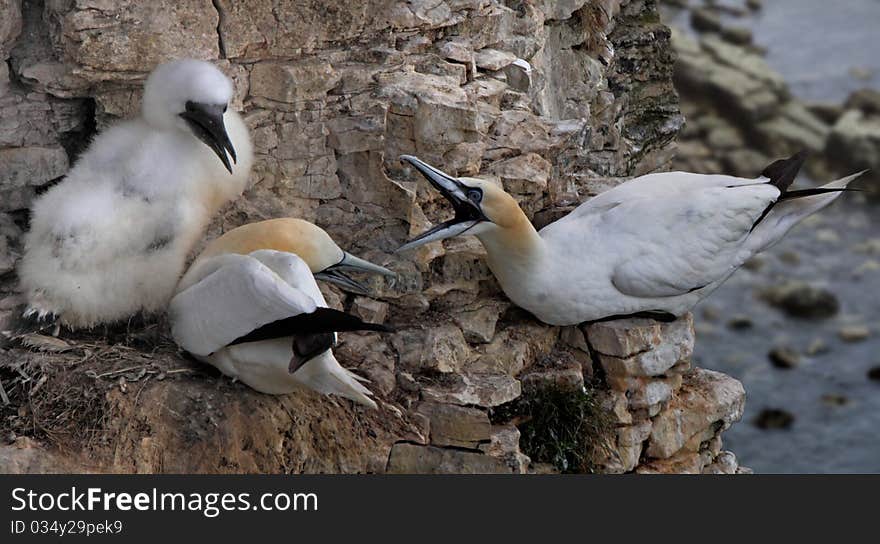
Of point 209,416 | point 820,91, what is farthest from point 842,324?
point 209,416

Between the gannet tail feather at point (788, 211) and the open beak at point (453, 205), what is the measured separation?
133 centimetres

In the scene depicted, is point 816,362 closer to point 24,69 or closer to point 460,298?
point 460,298

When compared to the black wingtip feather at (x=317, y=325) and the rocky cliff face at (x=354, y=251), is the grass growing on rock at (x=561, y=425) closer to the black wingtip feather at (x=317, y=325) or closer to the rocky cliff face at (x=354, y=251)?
the rocky cliff face at (x=354, y=251)

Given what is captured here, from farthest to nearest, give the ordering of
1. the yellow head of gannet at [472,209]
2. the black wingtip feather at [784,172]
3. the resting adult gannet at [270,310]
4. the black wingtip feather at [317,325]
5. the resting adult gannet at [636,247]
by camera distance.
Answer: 1. the black wingtip feather at [784,172]
2. the resting adult gannet at [636,247]
3. the yellow head of gannet at [472,209]
4. the resting adult gannet at [270,310]
5. the black wingtip feather at [317,325]

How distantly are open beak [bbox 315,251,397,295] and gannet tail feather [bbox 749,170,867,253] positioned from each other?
5.49 feet

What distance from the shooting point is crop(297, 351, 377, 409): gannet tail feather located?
180 inches

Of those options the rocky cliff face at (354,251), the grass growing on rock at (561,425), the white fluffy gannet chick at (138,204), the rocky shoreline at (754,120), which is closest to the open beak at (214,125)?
the white fluffy gannet chick at (138,204)

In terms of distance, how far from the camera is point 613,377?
18.1 feet

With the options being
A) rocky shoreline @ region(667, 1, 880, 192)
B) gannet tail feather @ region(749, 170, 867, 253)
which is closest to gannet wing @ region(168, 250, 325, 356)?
gannet tail feather @ region(749, 170, 867, 253)

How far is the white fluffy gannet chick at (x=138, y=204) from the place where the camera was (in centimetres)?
500

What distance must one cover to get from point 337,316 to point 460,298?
4.34 feet

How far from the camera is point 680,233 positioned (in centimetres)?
549

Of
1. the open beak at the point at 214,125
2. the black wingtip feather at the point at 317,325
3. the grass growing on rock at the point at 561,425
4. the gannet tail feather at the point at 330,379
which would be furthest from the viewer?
the grass growing on rock at the point at 561,425

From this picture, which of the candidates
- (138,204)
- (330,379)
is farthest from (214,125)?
(330,379)
